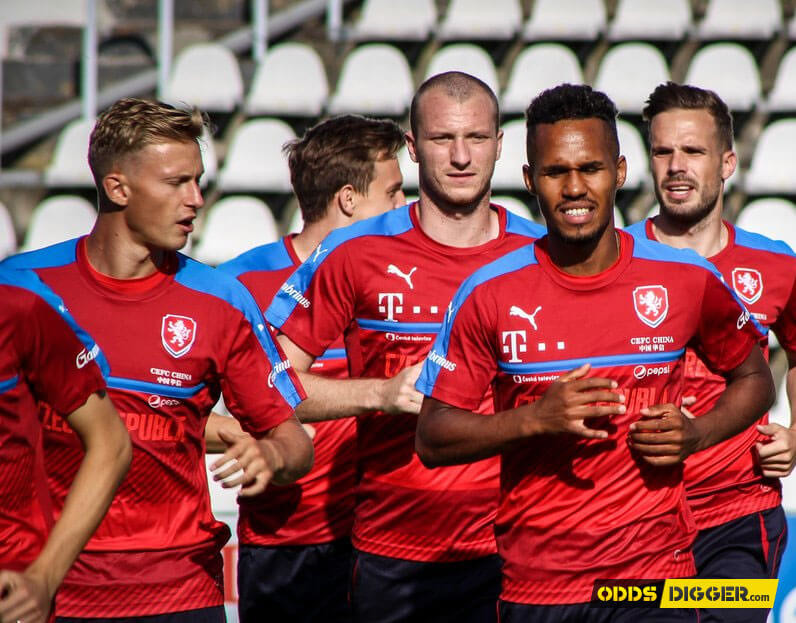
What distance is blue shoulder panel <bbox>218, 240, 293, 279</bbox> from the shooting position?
589 cm

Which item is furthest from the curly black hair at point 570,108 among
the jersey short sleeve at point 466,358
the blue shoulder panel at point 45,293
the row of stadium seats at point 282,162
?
the row of stadium seats at point 282,162

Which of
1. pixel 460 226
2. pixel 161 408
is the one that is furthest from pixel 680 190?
pixel 161 408

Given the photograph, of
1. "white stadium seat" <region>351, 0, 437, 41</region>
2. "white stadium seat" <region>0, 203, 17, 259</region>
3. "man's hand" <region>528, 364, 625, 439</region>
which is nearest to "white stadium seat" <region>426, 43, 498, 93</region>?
"white stadium seat" <region>351, 0, 437, 41</region>

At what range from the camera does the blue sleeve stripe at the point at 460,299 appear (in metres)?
3.84

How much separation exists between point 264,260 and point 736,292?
2119mm

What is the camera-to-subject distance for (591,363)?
3.73m

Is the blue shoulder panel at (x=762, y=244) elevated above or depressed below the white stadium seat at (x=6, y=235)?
above

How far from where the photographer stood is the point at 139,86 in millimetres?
11258

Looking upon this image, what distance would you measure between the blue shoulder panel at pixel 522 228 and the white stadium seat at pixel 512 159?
16.7ft

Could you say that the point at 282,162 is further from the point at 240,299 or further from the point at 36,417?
the point at 36,417

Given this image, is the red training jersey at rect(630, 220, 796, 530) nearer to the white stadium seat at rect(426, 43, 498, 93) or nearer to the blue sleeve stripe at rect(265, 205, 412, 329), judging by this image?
the blue sleeve stripe at rect(265, 205, 412, 329)

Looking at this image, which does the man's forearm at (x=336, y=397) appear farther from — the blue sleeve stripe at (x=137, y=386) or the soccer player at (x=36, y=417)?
the soccer player at (x=36, y=417)

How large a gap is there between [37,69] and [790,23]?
6431 millimetres

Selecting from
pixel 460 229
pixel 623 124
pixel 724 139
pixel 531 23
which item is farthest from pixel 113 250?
pixel 531 23
